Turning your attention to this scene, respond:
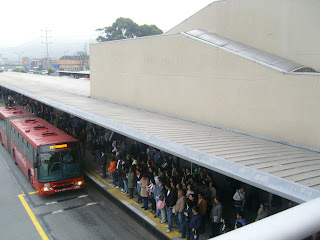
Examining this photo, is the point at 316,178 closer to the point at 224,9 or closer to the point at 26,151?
the point at 224,9

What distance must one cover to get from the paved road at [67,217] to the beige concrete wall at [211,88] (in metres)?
4.81

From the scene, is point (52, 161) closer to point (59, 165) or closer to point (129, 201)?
point (59, 165)

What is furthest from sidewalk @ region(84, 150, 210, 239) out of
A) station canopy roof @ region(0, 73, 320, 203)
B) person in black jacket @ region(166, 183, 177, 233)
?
station canopy roof @ region(0, 73, 320, 203)

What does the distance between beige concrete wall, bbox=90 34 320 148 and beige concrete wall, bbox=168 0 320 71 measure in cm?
186

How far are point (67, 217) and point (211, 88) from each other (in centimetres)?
701

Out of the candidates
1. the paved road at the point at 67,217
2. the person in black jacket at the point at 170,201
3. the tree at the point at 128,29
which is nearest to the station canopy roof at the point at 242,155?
the person in black jacket at the point at 170,201

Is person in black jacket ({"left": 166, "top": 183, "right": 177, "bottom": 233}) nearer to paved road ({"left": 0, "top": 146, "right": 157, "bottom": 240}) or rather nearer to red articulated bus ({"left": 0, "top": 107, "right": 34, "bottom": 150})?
paved road ({"left": 0, "top": 146, "right": 157, "bottom": 240})

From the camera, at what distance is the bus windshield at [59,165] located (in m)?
12.5

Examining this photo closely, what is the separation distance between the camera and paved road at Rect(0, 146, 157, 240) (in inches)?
395

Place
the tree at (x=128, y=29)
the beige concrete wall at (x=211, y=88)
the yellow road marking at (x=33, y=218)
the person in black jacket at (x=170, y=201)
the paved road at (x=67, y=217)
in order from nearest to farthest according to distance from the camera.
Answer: the beige concrete wall at (x=211, y=88) → the person in black jacket at (x=170, y=201) → the yellow road marking at (x=33, y=218) → the paved road at (x=67, y=217) → the tree at (x=128, y=29)

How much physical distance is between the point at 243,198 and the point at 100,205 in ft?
19.1

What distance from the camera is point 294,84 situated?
864cm

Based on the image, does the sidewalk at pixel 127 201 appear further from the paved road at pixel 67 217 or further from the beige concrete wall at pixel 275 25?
the beige concrete wall at pixel 275 25

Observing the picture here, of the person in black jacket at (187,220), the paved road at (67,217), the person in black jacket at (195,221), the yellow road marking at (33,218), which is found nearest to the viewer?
the person in black jacket at (195,221)
